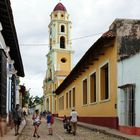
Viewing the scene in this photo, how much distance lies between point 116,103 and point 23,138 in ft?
16.0

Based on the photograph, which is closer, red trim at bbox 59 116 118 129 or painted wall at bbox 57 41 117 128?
red trim at bbox 59 116 118 129

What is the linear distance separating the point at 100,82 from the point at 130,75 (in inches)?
269

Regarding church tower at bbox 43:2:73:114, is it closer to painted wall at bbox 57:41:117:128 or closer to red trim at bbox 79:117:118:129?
painted wall at bbox 57:41:117:128

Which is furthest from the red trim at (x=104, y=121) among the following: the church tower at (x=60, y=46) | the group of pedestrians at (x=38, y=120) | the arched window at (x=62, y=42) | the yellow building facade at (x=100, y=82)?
the arched window at (x=62, y=42)

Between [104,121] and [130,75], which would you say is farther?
[104,121]

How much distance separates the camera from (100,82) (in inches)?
961

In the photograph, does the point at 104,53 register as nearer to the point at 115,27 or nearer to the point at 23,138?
the point at 115,27

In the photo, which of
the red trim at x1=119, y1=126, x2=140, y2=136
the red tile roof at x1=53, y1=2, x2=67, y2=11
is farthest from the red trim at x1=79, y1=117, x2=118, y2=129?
the red tile roof at x1=53, y1=2, x2=67, y2=11

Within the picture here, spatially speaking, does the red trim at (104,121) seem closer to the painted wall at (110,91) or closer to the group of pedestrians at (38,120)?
the painted wall at (110,91)

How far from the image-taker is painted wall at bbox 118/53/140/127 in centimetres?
1652

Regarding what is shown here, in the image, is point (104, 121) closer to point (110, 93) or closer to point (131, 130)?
point (110, 93)

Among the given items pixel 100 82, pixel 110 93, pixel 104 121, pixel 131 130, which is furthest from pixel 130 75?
pixel 100 82

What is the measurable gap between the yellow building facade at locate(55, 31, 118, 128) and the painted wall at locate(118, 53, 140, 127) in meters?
1.09

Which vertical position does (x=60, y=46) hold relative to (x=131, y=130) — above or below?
above
